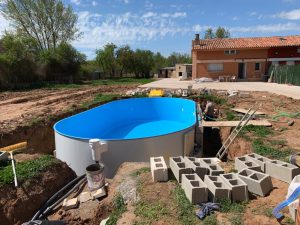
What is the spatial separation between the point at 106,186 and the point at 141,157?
2.48m

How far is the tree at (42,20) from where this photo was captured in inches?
1422

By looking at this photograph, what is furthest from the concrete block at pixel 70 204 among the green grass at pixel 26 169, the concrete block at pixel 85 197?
the green grass at pixel 26 169

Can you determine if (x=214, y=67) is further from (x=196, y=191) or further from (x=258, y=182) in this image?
(x=196, y=191)

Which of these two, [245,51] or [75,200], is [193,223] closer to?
[75,200]

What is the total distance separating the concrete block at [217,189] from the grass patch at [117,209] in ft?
5.08

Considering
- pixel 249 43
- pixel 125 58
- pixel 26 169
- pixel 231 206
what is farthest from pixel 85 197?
pixel 125 58

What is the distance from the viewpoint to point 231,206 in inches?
169

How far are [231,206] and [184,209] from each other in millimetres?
788

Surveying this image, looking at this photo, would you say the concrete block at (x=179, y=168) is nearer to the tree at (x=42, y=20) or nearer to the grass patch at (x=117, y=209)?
the grass patch at (x=117, y=209)

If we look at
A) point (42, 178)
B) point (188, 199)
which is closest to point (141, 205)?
point (188, 199)

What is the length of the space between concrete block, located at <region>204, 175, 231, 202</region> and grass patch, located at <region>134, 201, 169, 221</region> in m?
0.84

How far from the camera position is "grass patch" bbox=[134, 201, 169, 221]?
13.8 feet

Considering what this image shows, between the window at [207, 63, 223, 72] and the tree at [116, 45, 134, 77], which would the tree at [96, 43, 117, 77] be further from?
the window at [207, 63, 223, 72]

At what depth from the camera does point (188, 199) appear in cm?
451
